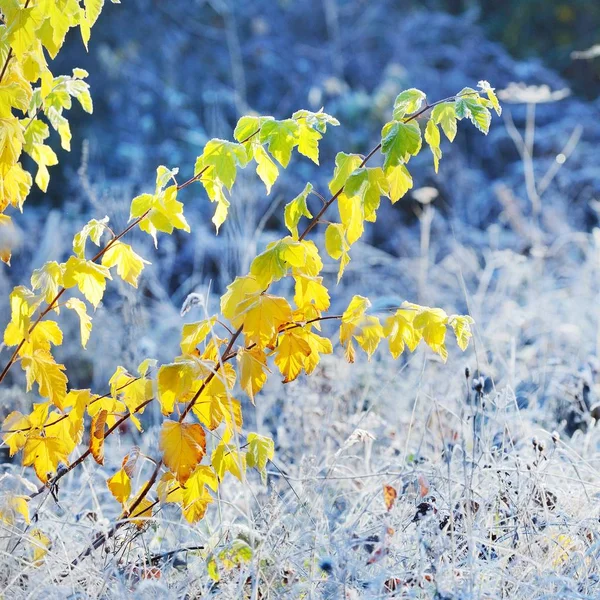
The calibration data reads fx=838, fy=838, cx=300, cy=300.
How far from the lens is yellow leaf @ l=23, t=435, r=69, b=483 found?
1667mm

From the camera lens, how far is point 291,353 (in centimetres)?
156

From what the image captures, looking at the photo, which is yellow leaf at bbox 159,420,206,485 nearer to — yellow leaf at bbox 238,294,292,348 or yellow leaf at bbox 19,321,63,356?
yellow leaf at bbox 238,294,292,348

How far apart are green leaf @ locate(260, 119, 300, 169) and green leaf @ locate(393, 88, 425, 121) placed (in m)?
0.18

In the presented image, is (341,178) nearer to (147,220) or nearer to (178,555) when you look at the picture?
(147,220)

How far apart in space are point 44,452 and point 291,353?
546 millimetres

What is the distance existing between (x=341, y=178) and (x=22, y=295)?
2.11 ft

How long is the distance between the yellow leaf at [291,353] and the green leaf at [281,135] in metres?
0.33

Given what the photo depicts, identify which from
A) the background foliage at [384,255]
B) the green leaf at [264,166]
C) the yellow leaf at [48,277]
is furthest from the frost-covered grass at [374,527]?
the green leaf at [264,166]

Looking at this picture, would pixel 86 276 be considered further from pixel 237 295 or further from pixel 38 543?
pixel 38 543

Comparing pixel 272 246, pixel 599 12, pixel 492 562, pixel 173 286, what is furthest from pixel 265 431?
pixel 599 12

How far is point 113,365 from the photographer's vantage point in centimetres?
393

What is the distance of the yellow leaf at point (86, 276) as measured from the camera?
1.49 m

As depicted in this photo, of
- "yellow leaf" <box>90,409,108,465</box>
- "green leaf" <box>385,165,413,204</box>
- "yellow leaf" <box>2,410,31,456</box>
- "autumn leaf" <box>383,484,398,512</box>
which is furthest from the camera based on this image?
"autumn leaf" <box>383,484,398,512</box>

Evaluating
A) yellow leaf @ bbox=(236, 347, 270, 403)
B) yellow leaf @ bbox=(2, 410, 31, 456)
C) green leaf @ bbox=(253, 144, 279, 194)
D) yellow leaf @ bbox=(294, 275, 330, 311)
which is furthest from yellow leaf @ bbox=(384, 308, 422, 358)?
yellow leaf @ bbox=(2, 410, 31, 456)
